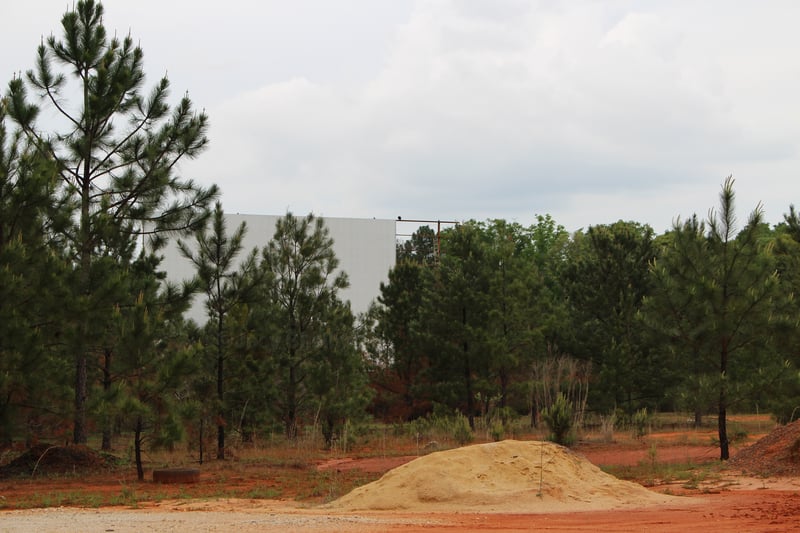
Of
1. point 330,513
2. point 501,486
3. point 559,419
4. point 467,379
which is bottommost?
point 330,513

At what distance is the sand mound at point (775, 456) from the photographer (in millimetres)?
17031

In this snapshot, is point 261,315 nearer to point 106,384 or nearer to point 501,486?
point 106,384

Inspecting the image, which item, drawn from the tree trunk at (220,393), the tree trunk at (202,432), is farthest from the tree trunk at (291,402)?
the tree trunk at (202,432)

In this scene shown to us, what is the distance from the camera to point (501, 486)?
46.6 feet

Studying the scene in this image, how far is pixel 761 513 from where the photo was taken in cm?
1191

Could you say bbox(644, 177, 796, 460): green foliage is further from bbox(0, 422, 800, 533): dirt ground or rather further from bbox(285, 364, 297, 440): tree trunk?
bbox(285, 364, 297, 440): tree trunk

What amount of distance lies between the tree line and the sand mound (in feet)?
6.16

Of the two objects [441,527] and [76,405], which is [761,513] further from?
[76,405]

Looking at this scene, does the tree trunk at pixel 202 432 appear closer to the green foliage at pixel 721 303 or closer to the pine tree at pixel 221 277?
the pine tree at pixel 221 277

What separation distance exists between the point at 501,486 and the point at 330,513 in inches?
120

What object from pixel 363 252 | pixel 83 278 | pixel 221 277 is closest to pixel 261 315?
pixel 221 277

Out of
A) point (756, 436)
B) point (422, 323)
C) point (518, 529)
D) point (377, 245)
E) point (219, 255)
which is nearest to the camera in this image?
point (518, 529)

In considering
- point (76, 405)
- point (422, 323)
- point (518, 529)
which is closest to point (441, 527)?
point (518, 529)

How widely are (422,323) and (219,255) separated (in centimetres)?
1117
